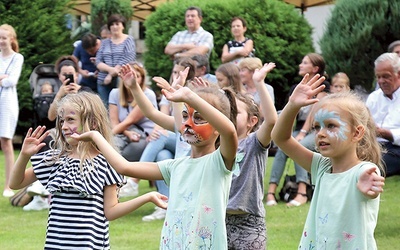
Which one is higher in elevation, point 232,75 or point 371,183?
point 371,183

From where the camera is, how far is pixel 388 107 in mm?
8125

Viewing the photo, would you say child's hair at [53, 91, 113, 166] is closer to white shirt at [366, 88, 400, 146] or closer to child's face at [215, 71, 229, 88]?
child's face at [215, 71, 229, 88]

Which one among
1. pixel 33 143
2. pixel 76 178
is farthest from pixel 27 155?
pixel 76 178

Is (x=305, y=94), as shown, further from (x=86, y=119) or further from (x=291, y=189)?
(x=291, y=189)

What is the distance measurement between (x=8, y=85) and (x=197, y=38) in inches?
115

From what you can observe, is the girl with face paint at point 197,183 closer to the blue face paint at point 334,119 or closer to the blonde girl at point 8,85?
the blue face paint at point 334,119

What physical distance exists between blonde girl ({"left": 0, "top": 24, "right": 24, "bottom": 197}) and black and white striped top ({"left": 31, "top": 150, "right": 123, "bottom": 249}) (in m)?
5.75

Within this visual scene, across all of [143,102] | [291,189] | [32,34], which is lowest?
[32,34]

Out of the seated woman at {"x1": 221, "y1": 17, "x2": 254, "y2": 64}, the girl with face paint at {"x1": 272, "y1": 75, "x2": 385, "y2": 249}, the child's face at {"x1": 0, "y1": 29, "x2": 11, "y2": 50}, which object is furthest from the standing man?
the girl with face paint at {"x1": 272, "y1": 75, "x2": 385, "y2": 249}

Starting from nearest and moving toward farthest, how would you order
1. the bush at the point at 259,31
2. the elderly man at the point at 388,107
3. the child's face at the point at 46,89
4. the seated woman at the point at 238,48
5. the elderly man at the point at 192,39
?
the elderly man at the point at 388,107, the child's face at the point at 46,89, the seated woman at the point at 238,48, the elderly man at the point at 192,39, the bush at the point at 259,31

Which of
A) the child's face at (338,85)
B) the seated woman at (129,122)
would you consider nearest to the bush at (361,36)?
the child's face at (338,85)

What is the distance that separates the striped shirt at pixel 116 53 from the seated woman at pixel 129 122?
269 cm

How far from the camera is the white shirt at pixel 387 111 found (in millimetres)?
8023

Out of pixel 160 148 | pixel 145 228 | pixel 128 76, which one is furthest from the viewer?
pixel 160 148
